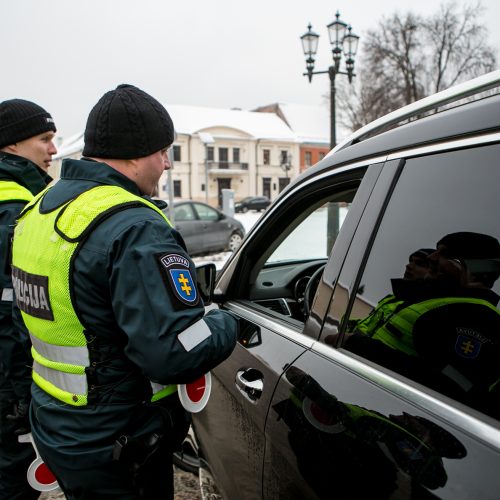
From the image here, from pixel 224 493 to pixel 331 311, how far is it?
0.97m

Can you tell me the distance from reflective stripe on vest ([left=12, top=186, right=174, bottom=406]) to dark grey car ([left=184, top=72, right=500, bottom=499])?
57 centimetres

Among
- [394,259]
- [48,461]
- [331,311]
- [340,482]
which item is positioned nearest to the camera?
[340,482]

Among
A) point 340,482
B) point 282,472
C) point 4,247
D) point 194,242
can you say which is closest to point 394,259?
point 340,482

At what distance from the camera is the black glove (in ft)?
7.61

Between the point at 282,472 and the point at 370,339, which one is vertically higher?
the point at 370,339

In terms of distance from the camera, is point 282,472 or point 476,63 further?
point 476,63

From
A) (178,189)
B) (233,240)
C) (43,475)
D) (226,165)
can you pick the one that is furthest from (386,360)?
(226,165)

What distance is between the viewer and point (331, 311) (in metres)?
1.43

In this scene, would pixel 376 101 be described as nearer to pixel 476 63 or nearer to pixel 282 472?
pixel 476 63

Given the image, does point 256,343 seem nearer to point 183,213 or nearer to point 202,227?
point 202,227

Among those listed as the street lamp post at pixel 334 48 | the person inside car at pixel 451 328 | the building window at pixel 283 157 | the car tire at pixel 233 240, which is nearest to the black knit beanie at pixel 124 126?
the person inside car at pixel 451 328

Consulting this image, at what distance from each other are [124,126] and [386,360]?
3.48 ft

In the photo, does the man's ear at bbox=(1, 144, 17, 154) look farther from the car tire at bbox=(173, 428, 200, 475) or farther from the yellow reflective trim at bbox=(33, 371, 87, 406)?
the car tire at bbox=(173, 428, 200, 475)

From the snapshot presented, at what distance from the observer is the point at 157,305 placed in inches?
52.4
